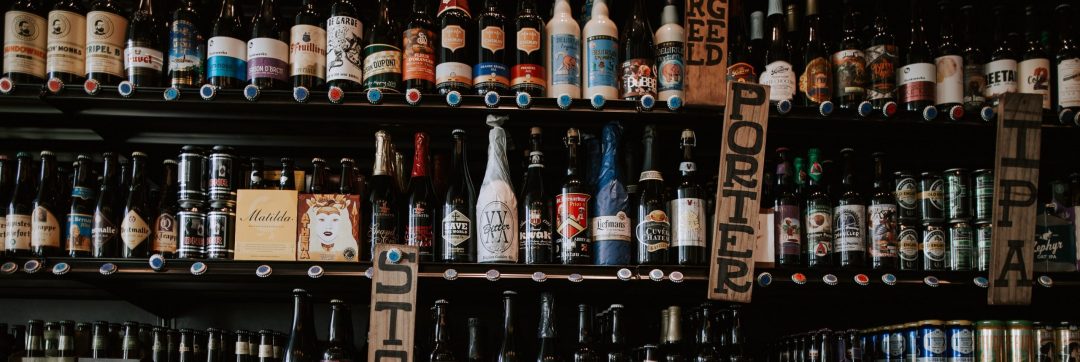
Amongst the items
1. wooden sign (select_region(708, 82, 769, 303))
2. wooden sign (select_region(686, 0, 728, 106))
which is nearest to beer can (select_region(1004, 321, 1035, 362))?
wooden sign (select_region(708, 82, 769, 303))

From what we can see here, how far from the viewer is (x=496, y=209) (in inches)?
85.5

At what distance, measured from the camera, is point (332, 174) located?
2.45 meters

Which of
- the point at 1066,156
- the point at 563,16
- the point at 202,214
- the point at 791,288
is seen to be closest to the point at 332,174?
the point at 202,214

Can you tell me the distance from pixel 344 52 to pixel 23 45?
0.73 meters

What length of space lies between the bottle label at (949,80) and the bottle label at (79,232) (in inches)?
81.3

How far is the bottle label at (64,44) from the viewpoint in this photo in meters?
2.12

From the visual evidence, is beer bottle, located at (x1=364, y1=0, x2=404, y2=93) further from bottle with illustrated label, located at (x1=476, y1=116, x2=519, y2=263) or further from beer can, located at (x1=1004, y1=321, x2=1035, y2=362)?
beer can, located at (x1=1004, y1=321, x2=1035, y2=362)

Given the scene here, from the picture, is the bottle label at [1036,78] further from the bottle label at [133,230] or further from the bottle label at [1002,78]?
the bottle label at [133,230]

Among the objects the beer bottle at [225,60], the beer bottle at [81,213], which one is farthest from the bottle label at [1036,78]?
the beer bottle at [81,213]

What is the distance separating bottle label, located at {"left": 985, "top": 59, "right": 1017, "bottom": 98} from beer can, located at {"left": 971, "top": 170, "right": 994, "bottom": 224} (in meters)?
0.22

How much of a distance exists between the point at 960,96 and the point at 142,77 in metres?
2.00

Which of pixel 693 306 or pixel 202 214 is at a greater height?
pixel 202 214

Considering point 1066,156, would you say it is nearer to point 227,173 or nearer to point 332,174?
point 332,174

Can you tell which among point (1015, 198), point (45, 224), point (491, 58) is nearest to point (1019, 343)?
point (1015, 198)
